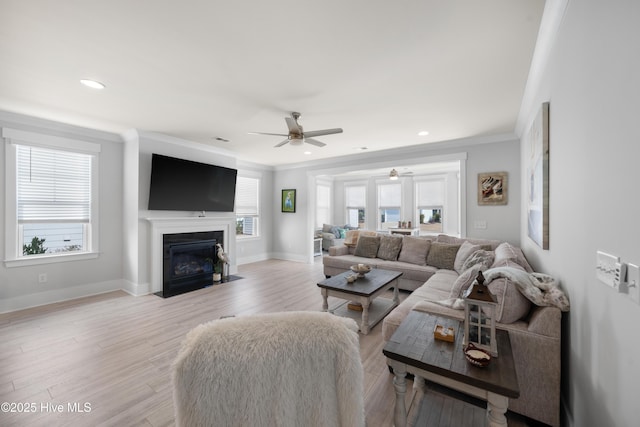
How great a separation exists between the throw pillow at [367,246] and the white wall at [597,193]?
307 cm

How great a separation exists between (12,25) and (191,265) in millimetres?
3629

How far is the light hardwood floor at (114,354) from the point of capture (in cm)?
176

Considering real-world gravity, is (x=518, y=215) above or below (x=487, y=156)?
below

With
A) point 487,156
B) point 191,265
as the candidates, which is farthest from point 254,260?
point 487,156

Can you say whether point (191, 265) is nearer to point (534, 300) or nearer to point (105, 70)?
point (105, 70)

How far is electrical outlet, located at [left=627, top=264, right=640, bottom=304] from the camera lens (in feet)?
2.71

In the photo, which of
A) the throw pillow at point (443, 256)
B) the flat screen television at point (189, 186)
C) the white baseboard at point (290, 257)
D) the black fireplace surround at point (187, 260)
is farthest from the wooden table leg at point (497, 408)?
the white baseboard at point (290, 257)

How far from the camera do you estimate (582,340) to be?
53.5 inches

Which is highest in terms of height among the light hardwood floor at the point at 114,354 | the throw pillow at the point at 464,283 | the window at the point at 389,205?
the window at the point at 389,205

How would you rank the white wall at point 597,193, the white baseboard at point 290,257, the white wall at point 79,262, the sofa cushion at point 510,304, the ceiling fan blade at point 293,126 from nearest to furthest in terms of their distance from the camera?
1. the white wall at point 597,193
2. the sofa cushion at point 510,304
3. the ceiling fan blade at point 293,126
4. the white wall at point 79,262
5. the white baseboard at point 290,257

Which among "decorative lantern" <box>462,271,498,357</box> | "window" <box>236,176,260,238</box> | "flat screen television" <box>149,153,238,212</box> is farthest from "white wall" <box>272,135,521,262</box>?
"decorative lantern" <box>462,271,498,357</box>

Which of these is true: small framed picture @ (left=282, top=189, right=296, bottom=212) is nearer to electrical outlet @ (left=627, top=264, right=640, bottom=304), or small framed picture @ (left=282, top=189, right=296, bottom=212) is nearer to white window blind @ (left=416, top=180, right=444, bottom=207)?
white window blind @ (left=416, top=180, right=444, bottom=207)

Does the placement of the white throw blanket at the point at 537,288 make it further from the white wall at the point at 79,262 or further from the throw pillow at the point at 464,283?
the white wall at the point at 79,262

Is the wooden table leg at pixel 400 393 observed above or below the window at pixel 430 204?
A: below
